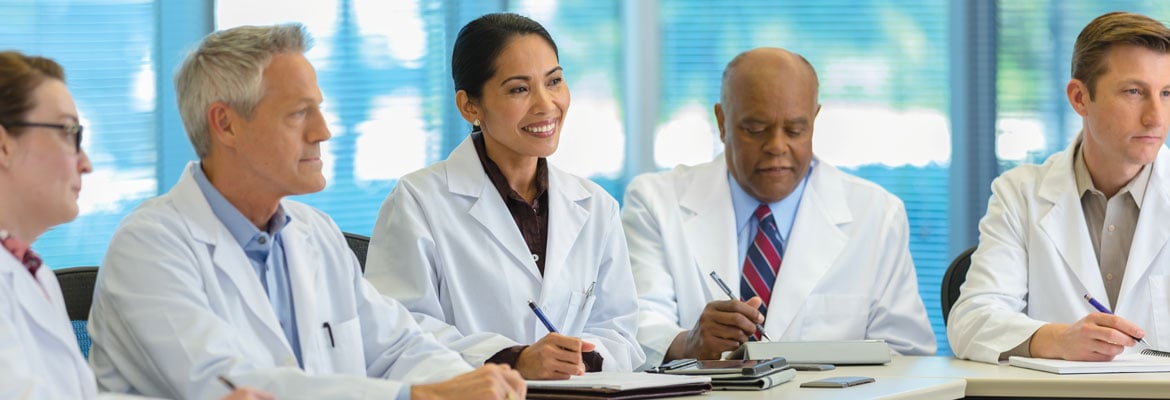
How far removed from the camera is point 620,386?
2.21 m

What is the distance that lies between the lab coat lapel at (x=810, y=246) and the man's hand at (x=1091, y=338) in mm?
673

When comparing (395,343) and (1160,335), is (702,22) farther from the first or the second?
(395,343)

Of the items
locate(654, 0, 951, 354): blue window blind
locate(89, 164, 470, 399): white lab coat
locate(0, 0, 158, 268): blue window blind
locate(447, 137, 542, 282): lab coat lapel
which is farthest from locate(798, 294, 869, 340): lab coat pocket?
locate(0, 0, 158, 268): blue window blind

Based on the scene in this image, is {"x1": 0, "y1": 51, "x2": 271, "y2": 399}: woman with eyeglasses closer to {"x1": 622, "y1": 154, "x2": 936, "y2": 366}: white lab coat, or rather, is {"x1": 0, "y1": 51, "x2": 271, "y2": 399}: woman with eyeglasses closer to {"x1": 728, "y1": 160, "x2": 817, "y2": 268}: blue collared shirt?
{"x1": 622, "y1": 154, "x2": 936, "y2": 366}: white lab coat

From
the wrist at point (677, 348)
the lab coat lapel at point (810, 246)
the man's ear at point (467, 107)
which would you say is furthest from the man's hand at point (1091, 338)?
the man's ear at point (467, 107)

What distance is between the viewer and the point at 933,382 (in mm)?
2602

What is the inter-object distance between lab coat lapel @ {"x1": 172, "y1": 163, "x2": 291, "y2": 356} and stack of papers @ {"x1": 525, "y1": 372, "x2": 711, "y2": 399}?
0.43 meters

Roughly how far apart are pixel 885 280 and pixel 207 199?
191 centimetres

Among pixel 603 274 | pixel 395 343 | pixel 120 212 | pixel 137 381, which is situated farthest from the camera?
pixel 120 212

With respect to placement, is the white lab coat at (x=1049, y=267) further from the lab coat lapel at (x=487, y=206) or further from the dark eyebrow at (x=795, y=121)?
the lab coat lapel at (x=487, y=206)

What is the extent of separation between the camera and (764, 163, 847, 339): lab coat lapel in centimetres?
342

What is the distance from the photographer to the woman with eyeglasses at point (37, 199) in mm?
1825

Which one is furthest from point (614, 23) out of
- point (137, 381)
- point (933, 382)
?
point (137, 381)

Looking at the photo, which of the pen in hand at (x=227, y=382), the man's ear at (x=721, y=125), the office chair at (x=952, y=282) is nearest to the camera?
the pen in hand at (x=227, y=382)
